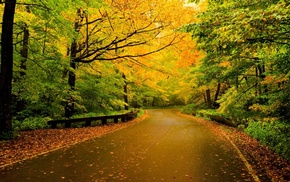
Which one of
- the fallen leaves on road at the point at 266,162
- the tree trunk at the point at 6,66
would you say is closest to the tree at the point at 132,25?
the tree trunk at the point at 6,66

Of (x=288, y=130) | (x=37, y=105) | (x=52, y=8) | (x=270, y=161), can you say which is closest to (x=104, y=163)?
(x=270, y=161)

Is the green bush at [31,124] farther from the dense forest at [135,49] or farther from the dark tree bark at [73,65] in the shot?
the dark tree bark at [73,65]

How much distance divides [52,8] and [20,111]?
9994 mm

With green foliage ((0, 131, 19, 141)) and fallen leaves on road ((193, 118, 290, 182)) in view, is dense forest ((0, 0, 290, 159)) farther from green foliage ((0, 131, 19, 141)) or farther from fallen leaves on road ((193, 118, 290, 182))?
fallen leaves on road ((193, 118, 290, 182))

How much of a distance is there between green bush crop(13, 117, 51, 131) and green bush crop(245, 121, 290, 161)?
13.3 metres

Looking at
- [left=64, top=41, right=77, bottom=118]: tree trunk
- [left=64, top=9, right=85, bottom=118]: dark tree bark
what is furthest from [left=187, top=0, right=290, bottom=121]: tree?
[left=64, top=41, right=77, bottom=118]: tree trunk

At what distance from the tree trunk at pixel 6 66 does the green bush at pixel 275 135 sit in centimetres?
1124

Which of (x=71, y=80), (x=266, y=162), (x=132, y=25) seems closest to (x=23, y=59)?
(x=71, y=80)

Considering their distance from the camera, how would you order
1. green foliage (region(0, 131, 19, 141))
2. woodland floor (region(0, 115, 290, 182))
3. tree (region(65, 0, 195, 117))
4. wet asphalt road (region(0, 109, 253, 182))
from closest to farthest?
wet asphalt road (region(0, 109, 253, 182)), woodland floor (region(0, 115, 290, 182)), green foliage (region(0, 131, 19, 141)), tree (region(65, 0, 195, 117))

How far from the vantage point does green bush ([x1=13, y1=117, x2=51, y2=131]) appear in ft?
50.6

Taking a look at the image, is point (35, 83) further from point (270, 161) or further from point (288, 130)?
point (288, 130)

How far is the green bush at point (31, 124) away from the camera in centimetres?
1542

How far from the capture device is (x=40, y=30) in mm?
12945

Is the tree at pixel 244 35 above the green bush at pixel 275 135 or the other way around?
above
